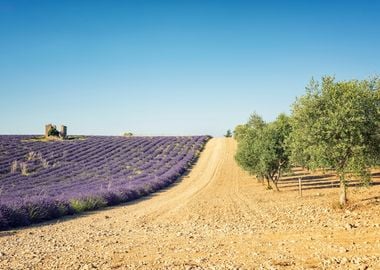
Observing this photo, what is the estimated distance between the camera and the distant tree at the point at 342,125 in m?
19.3

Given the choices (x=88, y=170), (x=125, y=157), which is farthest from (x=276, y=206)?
(x=125, y=157)

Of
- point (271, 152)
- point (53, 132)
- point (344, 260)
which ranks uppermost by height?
point (53, 132)

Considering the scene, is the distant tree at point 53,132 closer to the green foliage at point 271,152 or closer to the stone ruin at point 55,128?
the stone ruin at point 55,128

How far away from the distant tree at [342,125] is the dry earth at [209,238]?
214 centimetres

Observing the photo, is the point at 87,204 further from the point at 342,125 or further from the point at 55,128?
the point at 55,128

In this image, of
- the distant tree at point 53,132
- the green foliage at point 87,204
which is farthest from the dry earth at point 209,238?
the distant tree at point 53,132

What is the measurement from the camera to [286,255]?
1068 centimetres

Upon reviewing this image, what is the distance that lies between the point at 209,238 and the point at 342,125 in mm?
9130

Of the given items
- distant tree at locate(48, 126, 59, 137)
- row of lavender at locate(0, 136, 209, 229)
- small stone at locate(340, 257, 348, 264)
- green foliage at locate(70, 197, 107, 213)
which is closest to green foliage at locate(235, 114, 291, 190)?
row of lavender at locate(0, 136, 209, 229)

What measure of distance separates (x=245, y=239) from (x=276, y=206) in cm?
1011

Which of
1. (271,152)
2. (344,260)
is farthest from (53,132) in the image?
(344,260)

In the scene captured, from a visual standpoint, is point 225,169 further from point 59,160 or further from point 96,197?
point 96,197

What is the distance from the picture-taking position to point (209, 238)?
1345 centimetres

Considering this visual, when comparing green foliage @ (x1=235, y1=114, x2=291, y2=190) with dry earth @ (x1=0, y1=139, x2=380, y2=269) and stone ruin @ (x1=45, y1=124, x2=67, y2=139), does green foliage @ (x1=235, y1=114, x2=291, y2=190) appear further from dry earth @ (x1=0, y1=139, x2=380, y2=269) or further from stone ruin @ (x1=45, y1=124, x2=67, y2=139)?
stone ruin @ (x1=45, y1=124, x2=67, y2=139)
